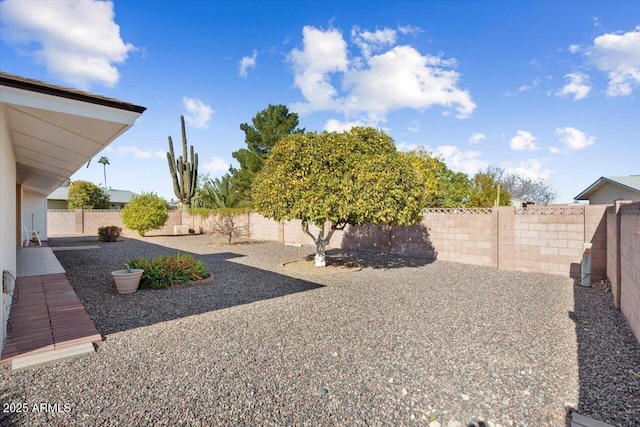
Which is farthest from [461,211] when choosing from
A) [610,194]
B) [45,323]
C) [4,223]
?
[610,194]

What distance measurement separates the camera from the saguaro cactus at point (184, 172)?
25.6 metres

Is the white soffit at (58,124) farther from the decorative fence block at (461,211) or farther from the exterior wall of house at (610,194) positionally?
the exterior wall of house at (610,194)

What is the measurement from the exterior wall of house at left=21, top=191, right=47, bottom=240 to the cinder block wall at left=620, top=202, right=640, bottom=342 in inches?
846

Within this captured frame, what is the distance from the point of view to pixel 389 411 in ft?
9.08

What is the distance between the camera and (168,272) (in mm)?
7840

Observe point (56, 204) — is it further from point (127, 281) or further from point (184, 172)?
point (127, 281)

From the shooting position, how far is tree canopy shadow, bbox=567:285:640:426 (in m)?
2.79

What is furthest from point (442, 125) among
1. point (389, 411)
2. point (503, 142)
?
point (389, 411)

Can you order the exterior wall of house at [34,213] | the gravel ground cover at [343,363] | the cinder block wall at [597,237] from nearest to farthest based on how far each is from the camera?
the gravel ground cover at [343,363], the cinder block wall at [597,237], the exterior wall of house at [34,213]

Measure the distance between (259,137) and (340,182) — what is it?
18.2 meters

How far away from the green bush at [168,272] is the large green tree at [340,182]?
2.53 meters

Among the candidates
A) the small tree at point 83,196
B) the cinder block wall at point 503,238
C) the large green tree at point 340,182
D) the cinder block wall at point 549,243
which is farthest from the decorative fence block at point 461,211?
the small tree at point 83,196

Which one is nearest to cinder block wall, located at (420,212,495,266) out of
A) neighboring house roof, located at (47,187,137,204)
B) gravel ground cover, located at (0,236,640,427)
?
gravel ground cover, located at (0,236,640,427)

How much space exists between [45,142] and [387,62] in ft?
40.5
